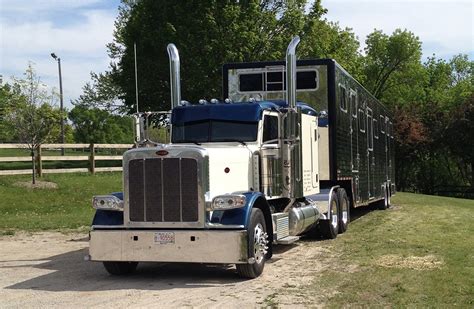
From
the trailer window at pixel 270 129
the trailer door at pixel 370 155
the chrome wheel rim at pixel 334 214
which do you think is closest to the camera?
the trailer window at pixel 270 129

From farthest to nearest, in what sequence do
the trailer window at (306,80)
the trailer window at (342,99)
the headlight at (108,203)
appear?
the trailer window at (342,99)
the trailer window at (306,80)
the headlight at (108,203)

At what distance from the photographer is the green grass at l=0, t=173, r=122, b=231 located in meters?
16.6

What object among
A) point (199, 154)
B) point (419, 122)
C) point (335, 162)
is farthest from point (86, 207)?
point (419, 122)

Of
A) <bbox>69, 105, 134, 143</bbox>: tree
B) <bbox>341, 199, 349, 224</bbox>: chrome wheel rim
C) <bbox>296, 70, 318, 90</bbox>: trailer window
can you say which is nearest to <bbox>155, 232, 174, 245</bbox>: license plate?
<bbox>296, 70, 318, 90</bbox>: trailer window

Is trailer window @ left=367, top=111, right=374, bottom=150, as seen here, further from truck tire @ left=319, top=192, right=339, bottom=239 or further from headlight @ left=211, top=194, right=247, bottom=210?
headlight @ left=211, top=194, right=247, bottom=210

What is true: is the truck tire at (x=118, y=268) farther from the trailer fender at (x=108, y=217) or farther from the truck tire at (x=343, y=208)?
the truck tire at (x=343, y=208)

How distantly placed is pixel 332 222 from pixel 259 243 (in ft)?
15.8

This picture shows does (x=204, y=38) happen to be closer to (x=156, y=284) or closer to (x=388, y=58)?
(x=156, y=284)

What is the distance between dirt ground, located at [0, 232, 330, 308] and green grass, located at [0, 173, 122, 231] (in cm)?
517

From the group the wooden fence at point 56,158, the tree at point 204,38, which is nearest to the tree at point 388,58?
the tree at point 204,38

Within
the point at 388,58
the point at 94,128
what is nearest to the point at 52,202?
the point at 388,58

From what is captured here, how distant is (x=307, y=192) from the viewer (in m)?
11.8

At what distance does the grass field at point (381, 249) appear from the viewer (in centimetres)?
734

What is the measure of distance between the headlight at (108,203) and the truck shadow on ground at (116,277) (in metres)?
1.03
